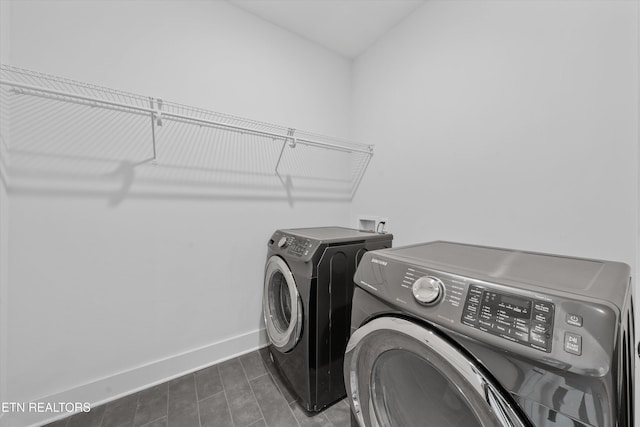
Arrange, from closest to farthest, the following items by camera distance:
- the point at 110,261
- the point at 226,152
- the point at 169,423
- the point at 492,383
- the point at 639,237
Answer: the point at 492,383, the point at 639,237, the point at 169,423, the point at 110,261, the point at 226,152

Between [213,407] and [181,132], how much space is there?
1.74m

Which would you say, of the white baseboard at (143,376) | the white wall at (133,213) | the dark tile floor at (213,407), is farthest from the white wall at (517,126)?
the white baseboard at (143,376)

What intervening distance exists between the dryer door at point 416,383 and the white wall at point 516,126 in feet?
3.24

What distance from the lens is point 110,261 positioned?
4.74 ft

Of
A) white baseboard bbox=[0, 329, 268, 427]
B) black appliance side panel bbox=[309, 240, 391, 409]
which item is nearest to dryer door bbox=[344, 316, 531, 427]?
black appliance side panel bbox=[309, 240, 391, 409]

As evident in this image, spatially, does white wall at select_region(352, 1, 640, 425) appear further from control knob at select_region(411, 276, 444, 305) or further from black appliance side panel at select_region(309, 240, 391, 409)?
control knob at select_region(411, 276, 444, 305)

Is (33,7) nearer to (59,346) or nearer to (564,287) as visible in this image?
(59,346)

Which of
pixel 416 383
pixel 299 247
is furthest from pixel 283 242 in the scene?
pixel 416 383

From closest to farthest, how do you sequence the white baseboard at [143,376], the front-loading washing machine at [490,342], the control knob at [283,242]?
the front-loading washing machine at [490,342] < the white baseboard at [143,376] < the control knob at [283,242]

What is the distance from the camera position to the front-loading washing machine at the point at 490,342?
1.58ft

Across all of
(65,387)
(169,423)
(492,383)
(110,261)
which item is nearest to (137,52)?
(110,261)

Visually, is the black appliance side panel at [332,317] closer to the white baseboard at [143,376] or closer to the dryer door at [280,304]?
the dryer door at [280,304]

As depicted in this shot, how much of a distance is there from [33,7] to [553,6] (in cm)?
265

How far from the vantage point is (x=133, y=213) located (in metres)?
1.50
